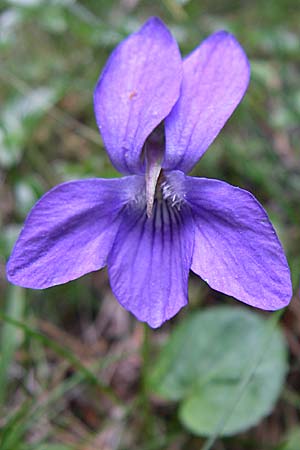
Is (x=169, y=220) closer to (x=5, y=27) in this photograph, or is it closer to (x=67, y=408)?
(x=67, y=408)

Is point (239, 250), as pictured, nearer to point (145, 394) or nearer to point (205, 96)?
point (205, 96)

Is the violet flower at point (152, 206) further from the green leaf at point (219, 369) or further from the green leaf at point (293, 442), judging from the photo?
the green leaf at point (293, 442)

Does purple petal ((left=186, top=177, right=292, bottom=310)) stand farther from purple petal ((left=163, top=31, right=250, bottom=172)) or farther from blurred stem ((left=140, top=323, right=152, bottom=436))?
blurred stem ((left=140, top=323, right=152, bottom=436))

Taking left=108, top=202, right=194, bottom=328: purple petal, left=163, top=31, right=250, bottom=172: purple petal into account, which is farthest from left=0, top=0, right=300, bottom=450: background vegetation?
left=163, top=31, right=250, bottom=172: purple petal

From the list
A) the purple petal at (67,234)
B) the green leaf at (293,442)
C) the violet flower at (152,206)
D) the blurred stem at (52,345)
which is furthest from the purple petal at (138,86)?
the green leaf at (293,442)

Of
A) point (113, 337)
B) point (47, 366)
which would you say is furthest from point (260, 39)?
point (47, 366)

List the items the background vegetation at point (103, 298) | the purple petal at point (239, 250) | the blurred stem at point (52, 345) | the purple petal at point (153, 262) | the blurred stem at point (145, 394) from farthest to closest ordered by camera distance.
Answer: the background vegetation at point (103, 298) < the blurred stem at point (145, 394) < the blurred stem at point (52, 345) < the purple petal at point (153, 262) < the purple petal at point (239, 250)

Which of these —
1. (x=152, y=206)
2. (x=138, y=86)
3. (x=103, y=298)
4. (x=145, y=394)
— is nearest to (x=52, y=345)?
(x=145, y=394)
